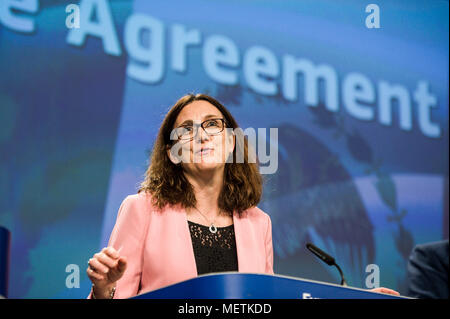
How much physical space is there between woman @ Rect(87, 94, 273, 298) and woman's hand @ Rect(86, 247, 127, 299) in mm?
197

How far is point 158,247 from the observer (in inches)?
78.3


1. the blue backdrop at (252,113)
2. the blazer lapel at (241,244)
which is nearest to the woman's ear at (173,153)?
the blazer lapel at (241,244)

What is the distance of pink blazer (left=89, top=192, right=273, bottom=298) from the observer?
1.93 m

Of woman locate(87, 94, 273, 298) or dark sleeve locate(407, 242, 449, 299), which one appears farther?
dark sleeve locate(407, 242, 449, 299)

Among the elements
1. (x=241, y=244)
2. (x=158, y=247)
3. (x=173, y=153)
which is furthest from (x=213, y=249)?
(x=173, y=153)

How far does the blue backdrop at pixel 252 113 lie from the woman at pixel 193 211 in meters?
1.22

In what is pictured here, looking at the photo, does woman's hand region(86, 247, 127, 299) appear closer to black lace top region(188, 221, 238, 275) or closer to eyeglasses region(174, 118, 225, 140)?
black lace top region(188, 221, 238, 275)

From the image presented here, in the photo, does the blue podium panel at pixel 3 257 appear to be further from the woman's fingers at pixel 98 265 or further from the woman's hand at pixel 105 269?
the woman's fingers at pixel 98 265

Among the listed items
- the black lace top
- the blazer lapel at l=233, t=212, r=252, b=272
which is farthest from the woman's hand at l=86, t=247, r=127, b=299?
the blazer lapel at l=233, t=212, r=252, b=272

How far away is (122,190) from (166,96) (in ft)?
2.18

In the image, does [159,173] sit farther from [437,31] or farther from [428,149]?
[437,31]

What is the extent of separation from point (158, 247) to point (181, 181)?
34 cm

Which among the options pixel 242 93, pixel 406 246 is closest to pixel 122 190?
pixel 242 93

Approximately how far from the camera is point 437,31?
4039 millimetres
